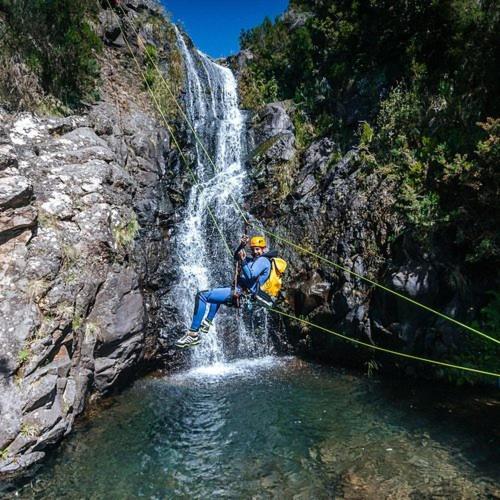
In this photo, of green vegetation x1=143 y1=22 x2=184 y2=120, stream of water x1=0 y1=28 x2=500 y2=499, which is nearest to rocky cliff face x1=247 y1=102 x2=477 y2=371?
stream of water x1=0 y1=28 x2=500 y2=499

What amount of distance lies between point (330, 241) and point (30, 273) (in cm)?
804

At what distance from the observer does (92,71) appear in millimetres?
14578

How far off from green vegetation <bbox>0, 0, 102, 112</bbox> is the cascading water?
4838mm

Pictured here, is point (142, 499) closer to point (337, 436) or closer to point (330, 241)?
point (337, 436)

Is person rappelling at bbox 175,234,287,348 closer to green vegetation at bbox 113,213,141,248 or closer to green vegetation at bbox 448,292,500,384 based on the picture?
green vegetation at bbox 113,213,141,248

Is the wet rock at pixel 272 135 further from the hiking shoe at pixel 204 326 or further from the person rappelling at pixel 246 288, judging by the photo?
the hiking shoe at pixel 204 326

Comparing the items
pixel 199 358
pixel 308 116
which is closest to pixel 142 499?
pixel 199 358

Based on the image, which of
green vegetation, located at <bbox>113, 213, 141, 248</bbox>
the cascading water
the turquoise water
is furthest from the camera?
the cascading water

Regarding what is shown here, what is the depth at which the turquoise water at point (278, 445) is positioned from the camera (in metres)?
6.62

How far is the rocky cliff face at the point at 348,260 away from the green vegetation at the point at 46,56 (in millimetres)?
6776

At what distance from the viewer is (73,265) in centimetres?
950

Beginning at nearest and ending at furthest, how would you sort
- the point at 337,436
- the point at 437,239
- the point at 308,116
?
the point at 337,436 < the point at 437,239 < the point at 308,116

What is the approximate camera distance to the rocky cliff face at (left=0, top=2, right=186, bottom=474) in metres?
7.51

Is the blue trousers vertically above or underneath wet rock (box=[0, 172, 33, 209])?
underneath
